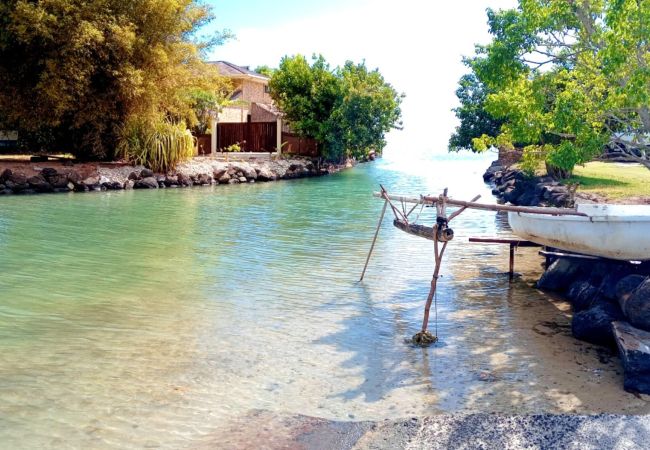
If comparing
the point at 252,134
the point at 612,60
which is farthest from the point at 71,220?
the point at 252,134

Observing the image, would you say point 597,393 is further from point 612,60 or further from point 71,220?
point 71,220

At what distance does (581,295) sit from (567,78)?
15.2ft

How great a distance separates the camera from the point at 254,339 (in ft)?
25.4

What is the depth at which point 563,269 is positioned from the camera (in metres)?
10.1

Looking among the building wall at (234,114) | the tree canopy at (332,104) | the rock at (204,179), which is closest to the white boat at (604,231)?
the rock at (204,179)

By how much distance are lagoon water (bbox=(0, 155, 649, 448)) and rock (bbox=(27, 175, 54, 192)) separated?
10.7 meters

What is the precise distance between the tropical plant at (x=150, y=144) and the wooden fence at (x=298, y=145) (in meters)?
12.6

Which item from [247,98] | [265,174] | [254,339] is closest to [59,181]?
[265,174]

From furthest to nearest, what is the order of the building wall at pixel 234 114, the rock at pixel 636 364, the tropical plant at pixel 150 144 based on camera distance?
the building wall at pixel 234 114 < the tropical plant at pixel 150 144 < the rock at pixel 636 364

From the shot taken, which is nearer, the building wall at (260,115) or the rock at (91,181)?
the rock at (91,181)

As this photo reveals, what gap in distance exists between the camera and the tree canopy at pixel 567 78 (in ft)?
32.8

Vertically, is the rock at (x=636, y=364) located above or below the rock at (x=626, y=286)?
below

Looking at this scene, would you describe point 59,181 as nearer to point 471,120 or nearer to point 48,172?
point 48,172

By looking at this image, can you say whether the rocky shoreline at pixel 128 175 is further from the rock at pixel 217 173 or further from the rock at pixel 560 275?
the rock at pixel 560 275
